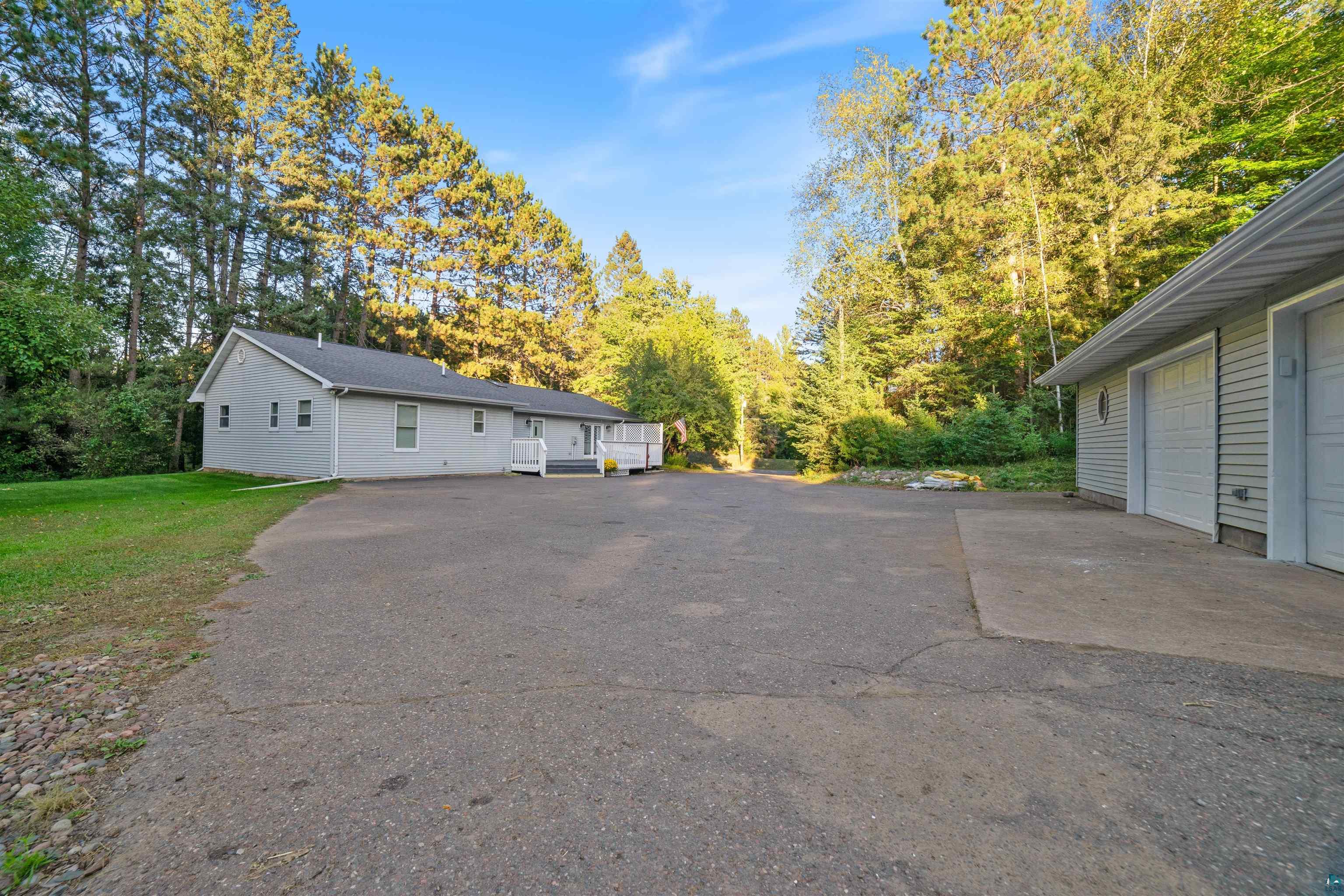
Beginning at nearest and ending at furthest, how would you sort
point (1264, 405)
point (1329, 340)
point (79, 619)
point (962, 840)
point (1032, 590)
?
point (962, 840) < point (79, 619) < point (1032, 590) < point (1329, 340) < point (1264, 405)

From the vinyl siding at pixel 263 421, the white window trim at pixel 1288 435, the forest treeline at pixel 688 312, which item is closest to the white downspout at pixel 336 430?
the vinyl siding at pixel 263 421

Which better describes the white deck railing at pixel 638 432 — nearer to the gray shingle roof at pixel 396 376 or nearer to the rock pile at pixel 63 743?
the gray shingle roof at pixel 396 376

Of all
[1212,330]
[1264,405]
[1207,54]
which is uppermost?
[1207,54]

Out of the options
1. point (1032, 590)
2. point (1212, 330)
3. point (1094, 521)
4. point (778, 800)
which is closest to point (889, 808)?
point (778, 800)

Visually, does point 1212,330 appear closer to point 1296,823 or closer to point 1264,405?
point 1264,405

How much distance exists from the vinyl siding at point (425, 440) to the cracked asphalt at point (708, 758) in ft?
38.4

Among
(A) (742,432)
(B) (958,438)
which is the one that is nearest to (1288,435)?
(B) (958,438)

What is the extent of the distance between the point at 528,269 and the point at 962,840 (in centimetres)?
3495

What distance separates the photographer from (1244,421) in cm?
560

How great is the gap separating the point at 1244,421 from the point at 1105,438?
5178 millimetres

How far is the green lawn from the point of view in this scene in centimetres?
350

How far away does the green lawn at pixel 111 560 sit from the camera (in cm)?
350

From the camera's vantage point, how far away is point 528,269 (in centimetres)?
3312

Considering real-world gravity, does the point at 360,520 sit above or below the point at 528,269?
below
